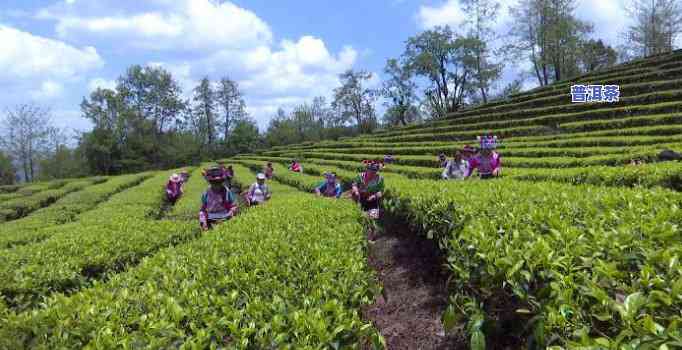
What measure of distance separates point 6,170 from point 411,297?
6116 centimetres

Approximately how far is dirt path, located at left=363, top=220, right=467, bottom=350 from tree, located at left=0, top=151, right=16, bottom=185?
5862 cm

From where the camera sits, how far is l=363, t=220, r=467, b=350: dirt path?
4.42 meters

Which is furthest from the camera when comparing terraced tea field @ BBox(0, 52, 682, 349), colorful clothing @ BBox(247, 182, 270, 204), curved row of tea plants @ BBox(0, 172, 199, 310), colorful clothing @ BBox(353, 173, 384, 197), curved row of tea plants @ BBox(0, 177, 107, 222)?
curved row of tea plants @ BBox(0, 177, 107, 222)

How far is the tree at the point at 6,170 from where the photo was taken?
4991 centimetres

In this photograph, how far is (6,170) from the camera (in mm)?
50531

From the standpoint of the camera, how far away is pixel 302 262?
3.53 metres

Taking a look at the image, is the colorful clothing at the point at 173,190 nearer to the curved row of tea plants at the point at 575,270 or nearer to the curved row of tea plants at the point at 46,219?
the curved row of tea plants at the point at 46,219

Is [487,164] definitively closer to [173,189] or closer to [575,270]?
[575,270]

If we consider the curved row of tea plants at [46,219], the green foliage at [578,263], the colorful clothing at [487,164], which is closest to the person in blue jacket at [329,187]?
the colorful clothing at [487,164]

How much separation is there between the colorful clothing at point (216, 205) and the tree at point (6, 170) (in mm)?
56146

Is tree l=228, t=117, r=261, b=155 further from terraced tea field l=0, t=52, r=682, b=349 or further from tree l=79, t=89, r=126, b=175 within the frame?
terraced tea field l=0, t=52, r=682, b=349

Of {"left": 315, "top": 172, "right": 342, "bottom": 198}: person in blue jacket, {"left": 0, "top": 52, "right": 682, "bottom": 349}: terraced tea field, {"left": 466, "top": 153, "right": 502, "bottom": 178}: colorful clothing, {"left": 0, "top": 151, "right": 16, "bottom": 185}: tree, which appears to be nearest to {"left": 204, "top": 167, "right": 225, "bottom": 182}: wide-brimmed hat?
{"left": 0, "top": 52, "right": 682, "bottom": 349}: terraced tea field

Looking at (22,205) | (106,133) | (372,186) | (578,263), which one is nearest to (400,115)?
(106,133)

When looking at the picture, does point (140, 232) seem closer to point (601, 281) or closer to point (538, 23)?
point (601, 281)
